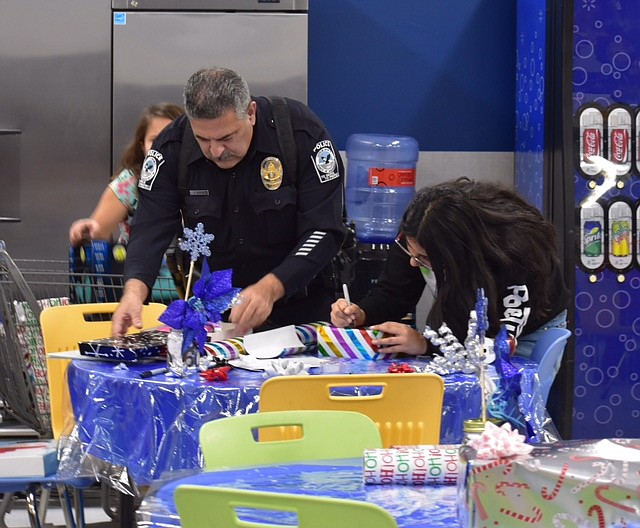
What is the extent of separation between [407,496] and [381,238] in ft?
14.2

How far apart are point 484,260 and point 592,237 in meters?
2.55

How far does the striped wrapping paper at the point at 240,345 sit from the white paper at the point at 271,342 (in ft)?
0.05

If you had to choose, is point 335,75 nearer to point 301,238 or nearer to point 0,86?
point 0,86

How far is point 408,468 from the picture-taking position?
2.20 m

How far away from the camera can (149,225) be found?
3.88m

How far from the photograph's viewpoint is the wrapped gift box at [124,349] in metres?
3.33

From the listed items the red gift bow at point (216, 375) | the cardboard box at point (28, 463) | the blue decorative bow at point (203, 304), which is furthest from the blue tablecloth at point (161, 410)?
the cardboard box at point (28, 463)

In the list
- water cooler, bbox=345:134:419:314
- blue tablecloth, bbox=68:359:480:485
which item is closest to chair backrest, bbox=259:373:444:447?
blue tablecloth, bbox=68:359:480:485

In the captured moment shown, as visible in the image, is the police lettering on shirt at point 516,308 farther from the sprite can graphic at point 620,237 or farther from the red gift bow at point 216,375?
the sprite can graphic at point 620,237

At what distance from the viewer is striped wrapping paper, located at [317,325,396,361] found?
3451mm

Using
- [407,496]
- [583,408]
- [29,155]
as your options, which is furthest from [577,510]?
[29,155]

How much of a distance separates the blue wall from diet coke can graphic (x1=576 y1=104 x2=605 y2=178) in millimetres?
971

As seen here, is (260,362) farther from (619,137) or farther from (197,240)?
(619,137)

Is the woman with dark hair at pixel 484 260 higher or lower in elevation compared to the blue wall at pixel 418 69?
lower
